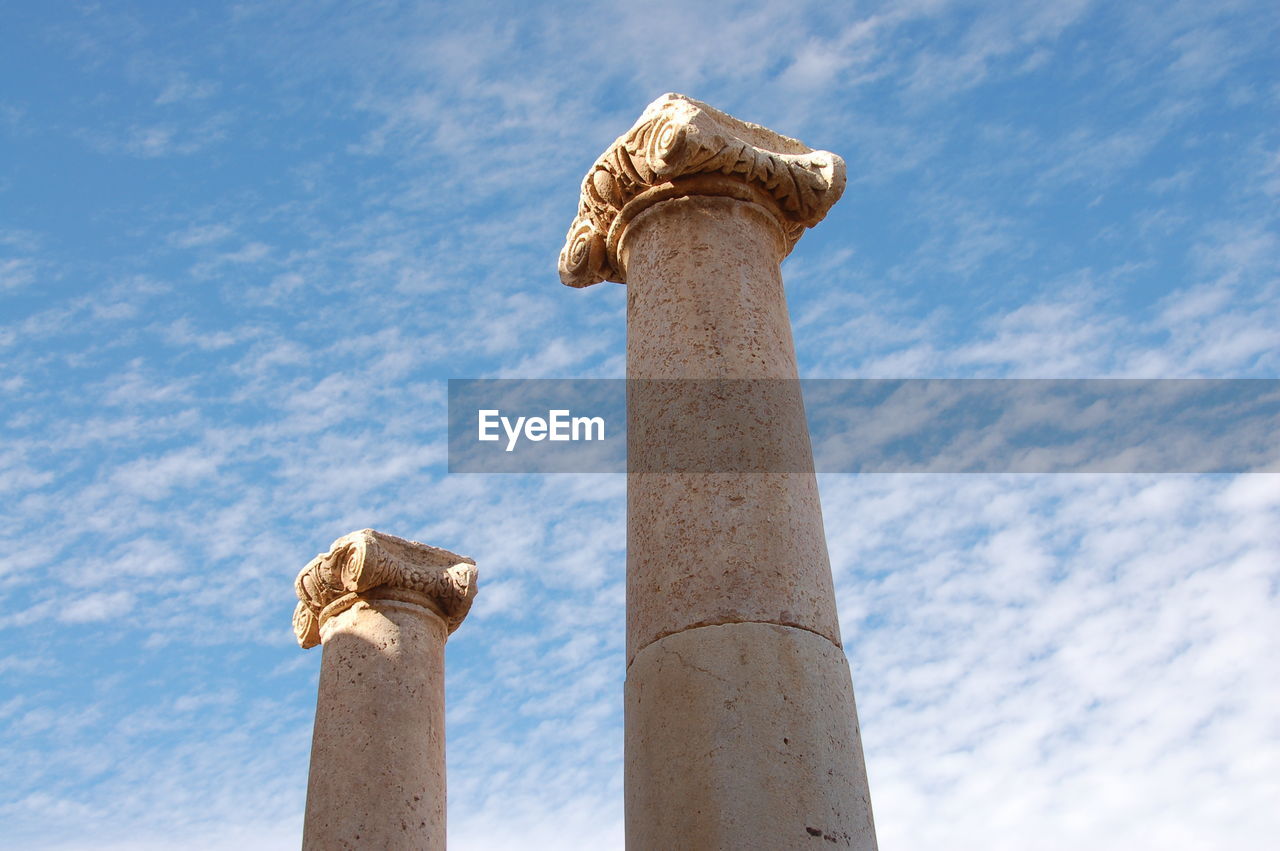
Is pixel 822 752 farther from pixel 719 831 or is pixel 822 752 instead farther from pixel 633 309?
pixel 633 309

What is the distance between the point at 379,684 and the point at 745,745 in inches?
463

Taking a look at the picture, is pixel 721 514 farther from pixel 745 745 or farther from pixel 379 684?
pixel 379 684

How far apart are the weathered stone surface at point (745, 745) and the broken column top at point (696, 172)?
546cm

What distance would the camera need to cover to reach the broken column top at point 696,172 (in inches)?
533

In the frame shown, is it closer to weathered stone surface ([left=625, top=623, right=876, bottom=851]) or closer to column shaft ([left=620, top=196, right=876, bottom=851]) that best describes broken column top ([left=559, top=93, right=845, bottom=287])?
column shaft ([left=620, top=196, right=876, bottom=851])

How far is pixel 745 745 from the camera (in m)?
9.66

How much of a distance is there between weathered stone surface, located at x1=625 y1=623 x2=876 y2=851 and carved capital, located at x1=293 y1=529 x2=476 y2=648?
37.2 feet

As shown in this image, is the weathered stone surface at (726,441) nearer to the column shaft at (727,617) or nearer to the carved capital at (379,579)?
the column shaft at (727,617)

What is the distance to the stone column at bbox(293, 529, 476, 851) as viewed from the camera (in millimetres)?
18828

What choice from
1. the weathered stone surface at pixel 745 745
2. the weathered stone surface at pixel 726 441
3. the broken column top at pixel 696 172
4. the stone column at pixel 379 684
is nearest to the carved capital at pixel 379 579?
the stone column at pixel 379 684

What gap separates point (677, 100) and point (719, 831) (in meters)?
8.23

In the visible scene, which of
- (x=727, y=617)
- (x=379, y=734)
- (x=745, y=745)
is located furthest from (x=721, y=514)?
(x=379, y=734)

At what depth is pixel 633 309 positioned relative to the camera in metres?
13.3

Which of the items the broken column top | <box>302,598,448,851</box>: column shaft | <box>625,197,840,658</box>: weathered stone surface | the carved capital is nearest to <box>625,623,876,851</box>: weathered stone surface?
<box>625,197,840,658</box>: weathered stone surface
